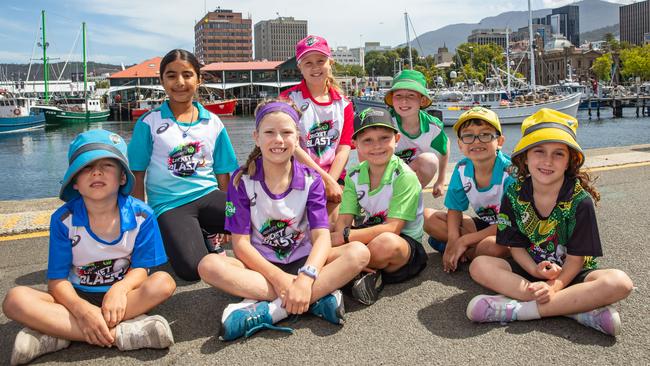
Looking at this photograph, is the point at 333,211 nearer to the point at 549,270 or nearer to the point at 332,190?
the point at 332,190

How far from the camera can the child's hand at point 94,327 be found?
93.4 inches

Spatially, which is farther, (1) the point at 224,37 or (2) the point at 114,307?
(1) the point at 224,37

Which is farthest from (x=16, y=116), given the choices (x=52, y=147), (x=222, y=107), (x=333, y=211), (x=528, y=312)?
(x=528, y=312)

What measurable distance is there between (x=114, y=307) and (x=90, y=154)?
2.44 feet

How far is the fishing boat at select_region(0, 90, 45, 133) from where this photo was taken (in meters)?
43.6

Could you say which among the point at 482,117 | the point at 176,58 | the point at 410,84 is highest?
the point at 176,58

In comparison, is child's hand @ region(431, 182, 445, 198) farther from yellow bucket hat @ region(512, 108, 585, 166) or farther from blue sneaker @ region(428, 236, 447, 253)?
yellow bucket hat @ region(512, 108, 585, 166)

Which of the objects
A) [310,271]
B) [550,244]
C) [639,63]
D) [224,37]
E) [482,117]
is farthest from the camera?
[224,37]

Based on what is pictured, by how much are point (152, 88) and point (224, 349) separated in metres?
72.9

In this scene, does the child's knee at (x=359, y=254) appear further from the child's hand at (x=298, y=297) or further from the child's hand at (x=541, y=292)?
the child's hand at (x=541, y=292)

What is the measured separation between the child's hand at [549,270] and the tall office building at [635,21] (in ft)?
577

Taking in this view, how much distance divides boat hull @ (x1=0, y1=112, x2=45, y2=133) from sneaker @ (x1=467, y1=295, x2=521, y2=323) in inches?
1935

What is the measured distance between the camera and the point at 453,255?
131 inches

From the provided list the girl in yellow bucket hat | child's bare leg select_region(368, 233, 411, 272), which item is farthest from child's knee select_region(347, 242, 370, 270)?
the girl in yellow bucket hat
